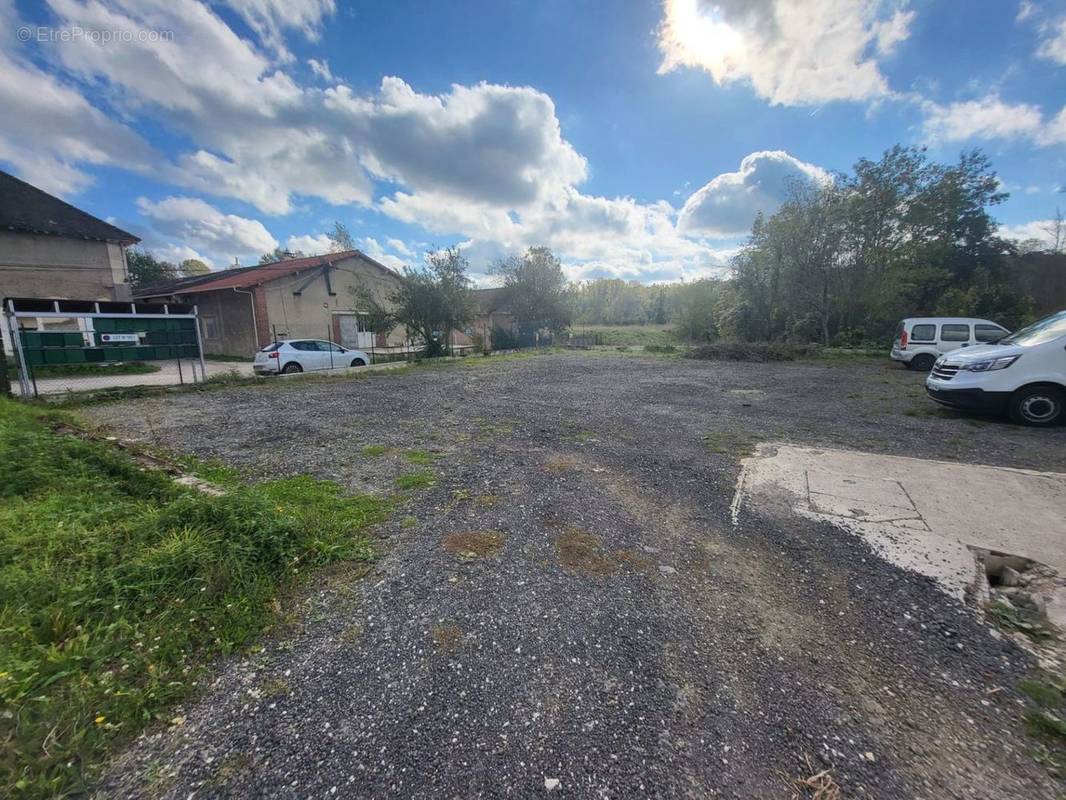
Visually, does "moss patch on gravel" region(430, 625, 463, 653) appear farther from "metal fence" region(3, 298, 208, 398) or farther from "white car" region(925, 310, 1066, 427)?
"metal fence" region(3, 298, 208, 398)

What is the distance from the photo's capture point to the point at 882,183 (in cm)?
1989

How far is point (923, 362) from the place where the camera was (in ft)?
44.4

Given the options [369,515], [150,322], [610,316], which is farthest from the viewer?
[610,316]

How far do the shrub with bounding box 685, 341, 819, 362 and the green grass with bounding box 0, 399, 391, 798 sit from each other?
1824 centimetres

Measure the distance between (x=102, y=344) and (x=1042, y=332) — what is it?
20461 mm

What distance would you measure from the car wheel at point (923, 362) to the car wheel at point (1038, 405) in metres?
9.08

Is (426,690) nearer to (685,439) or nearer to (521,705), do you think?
(521,705)

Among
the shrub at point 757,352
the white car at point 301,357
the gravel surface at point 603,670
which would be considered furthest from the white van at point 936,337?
the white car at point 301,357

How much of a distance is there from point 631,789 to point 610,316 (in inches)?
2737

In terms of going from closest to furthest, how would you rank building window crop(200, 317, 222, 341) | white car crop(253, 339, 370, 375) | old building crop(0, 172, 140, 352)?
1. white car crop(253, 339, 370, 375)
2. old building crop(0, 172, 140, 352)
3. building window crop(200, 317, 222, 341)

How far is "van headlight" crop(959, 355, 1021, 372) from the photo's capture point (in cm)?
599

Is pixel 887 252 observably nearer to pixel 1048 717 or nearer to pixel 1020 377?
pixel 1020 377

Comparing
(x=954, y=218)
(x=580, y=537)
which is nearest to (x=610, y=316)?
(x=954, y=218)

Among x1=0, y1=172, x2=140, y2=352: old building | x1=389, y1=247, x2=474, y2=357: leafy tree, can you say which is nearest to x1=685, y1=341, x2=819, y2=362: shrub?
x1=389, y1=247, x2=474, y2=357: leafy tree
